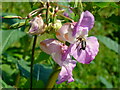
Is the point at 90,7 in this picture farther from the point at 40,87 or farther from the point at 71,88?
the point at 71,88

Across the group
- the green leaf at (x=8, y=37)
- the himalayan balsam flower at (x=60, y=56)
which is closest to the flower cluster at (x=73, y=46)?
the himalayan balsam flower at (x=60, y=56)

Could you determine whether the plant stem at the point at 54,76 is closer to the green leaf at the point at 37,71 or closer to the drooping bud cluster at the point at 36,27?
the green leaf at the point at 37,71

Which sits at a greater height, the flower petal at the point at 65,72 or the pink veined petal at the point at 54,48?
the pink veined petal at the point at 54,48

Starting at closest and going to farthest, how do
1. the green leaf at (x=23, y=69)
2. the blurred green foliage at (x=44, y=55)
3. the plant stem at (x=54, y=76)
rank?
the blurred green foliage at (x=44, y=55), the plant stem at (x=54, y=76), the green leaf at (x=23, y=69)

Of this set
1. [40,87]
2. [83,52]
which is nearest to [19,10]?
[40,87]

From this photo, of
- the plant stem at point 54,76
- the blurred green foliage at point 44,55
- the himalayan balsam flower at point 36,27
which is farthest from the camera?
the plant stem at point 54,76

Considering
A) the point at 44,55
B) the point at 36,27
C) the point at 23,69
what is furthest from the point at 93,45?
the point at 23,69

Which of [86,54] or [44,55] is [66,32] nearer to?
[86,54]
